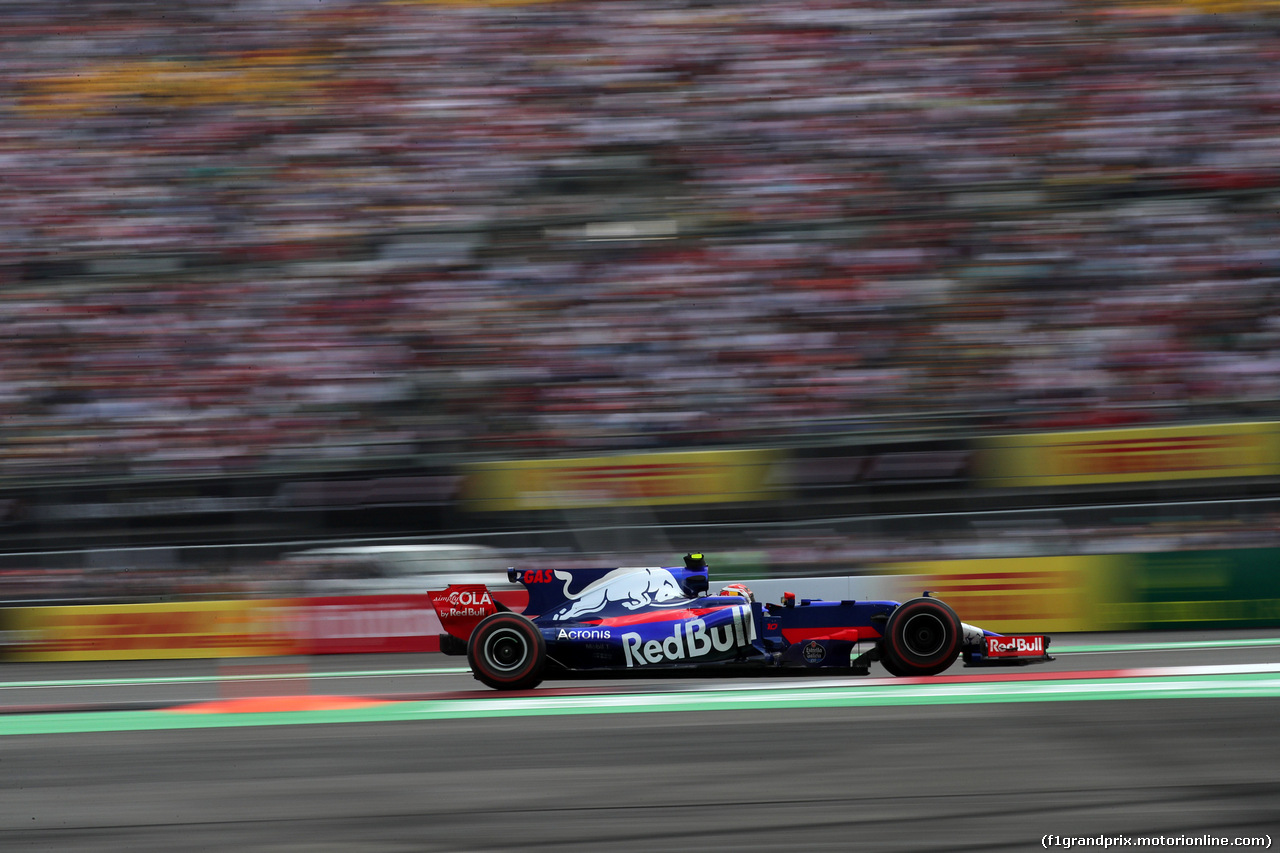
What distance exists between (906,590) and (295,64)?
31.0 feet

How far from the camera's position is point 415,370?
12.2m

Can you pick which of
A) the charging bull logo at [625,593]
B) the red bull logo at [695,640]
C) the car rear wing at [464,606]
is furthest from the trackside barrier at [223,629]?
the red bull logo at [695,640]

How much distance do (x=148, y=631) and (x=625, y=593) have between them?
4.90 meters

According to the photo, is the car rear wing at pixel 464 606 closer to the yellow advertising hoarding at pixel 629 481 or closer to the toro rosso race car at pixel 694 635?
the toro rosso race car at pixel 694 635

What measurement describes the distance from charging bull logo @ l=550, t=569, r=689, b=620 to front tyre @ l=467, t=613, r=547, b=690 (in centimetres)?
21

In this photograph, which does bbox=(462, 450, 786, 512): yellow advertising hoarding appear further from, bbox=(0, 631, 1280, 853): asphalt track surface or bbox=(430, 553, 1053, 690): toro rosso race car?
bbox=(430, 553, 1053, 690): toro rosso race car

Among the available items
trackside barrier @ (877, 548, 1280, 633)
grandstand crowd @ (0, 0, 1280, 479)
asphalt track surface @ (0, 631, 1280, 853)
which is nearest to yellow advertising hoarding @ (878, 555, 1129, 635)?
trackside barrier @ (877, 548, 1280, 633)

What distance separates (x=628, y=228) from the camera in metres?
13.1

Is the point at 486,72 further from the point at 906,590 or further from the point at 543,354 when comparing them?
the point at 906,590

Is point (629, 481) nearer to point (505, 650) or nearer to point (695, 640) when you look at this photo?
point (505, 650)

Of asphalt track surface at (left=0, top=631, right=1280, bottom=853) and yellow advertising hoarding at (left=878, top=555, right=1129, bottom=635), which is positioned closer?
asphalt track surface at (left=0, top=631, right=1280, bottom=853)

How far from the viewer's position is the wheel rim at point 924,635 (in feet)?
24.4

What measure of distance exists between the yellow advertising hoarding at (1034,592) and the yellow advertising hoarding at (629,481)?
68.3 inches

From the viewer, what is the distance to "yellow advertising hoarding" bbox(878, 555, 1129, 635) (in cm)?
990
